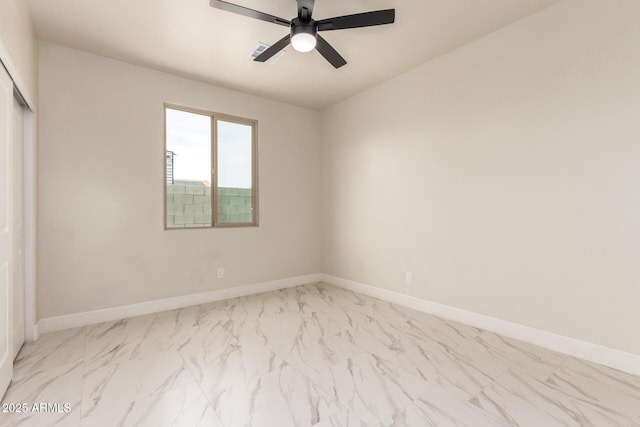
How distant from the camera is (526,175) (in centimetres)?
267

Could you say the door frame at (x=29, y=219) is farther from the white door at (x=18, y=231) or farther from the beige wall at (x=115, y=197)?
the beige wall at (x=115, y=197)

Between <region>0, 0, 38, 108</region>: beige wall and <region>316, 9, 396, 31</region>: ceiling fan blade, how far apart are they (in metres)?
1.99

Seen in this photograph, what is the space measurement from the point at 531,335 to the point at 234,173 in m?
3.84

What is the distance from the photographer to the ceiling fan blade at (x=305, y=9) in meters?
2.05

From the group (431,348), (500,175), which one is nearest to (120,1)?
(500,175)

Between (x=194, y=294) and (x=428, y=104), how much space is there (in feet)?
12.0

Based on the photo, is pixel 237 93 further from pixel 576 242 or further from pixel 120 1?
pixel 576 242

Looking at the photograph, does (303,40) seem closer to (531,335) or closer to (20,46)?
(20,46)

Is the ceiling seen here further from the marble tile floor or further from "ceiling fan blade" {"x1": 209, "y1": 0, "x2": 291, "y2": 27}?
the marble tile floor

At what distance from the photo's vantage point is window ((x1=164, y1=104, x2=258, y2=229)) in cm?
378

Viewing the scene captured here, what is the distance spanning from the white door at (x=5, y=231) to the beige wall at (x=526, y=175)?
138 inches

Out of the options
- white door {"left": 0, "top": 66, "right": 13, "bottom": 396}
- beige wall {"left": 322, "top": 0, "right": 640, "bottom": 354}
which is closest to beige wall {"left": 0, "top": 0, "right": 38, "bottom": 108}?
white door {"left": 0, "top": 66, "right": 13, "bottom": 396}

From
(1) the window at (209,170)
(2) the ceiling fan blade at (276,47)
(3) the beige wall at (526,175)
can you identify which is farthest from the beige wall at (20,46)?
(3) the beige wall at (526,175)

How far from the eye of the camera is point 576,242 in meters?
2.40
